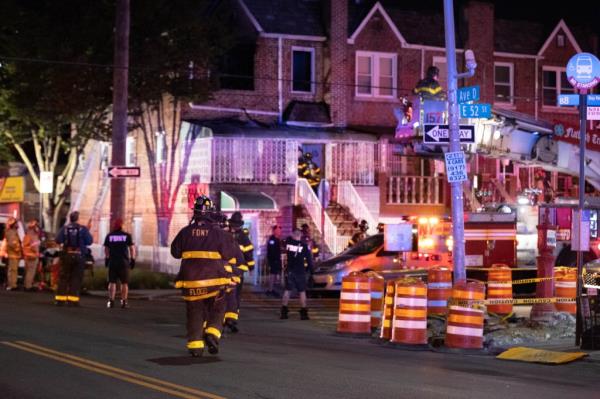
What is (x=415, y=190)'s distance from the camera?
33969 mm

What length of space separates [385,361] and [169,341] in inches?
121

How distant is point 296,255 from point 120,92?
9200 millimetres

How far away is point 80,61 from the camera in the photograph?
30609mm

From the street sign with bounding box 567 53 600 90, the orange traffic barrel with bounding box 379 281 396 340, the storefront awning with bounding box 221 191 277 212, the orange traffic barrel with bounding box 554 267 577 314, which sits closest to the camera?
the orange traffic barrel with bounding box 379 281 396 340

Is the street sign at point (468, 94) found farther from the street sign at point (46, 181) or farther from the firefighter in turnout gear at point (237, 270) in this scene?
the street sign at point (46, 181)

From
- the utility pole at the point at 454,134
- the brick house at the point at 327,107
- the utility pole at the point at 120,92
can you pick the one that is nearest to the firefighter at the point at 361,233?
the brick house at the point at 327,107

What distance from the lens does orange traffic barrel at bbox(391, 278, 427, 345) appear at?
47.6 ft

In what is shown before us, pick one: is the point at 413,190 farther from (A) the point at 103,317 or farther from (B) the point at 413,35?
(A) the point at 103,317

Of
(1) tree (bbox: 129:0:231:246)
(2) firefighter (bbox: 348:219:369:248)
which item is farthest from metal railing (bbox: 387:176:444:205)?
(1) tree (bbox: 129:0:231:246)

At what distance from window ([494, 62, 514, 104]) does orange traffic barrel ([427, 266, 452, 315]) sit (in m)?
20.0

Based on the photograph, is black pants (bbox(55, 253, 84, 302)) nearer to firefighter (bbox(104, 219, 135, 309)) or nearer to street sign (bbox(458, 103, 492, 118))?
firefighter (bbox(104, 219, 135, 309))

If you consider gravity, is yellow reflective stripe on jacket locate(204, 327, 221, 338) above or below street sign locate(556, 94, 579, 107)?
below

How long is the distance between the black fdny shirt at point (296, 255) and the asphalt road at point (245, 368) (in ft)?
7.02

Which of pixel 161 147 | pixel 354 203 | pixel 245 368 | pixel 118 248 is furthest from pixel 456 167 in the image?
pixel 161 147
